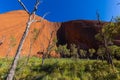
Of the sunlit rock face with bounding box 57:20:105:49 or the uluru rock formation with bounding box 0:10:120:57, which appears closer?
the uluru rock formation with bounding box 0:10:120:57

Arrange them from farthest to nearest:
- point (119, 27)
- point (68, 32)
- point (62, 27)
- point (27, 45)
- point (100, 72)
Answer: point (62, 27) → point (68, 32) → point (27, 45) → point (119, 27) → point (100, 72)

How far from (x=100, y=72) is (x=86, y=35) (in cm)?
6778

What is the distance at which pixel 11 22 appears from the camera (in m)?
116

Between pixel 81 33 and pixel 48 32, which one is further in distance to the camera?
pixel 48 32

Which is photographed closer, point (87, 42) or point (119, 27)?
point (119, 27)

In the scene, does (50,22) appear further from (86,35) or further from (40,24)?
(86,35)

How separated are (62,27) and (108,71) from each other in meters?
86.3

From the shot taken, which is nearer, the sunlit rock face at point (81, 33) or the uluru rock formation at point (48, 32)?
the uluru rock formation at point (48, 32)

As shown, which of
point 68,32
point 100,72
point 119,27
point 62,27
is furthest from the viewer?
point 62,27

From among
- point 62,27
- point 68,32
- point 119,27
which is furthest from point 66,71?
point 62,27

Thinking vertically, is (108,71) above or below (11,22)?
below

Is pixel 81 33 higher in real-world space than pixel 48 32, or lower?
lower

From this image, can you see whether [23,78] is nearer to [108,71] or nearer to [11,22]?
[108,71]

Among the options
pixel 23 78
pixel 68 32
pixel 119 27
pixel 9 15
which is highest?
pixel 9 15
